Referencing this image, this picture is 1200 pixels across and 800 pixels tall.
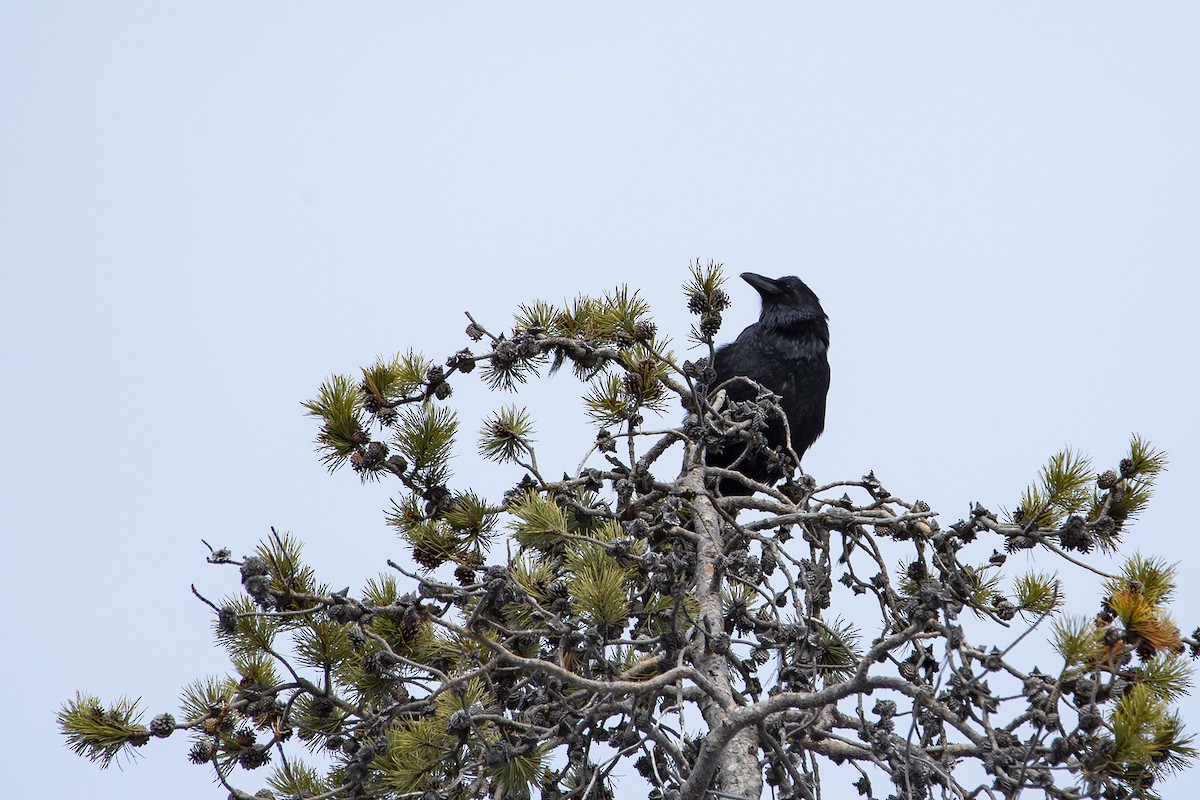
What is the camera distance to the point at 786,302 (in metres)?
6.49

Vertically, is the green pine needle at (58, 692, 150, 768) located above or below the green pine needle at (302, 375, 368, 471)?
below

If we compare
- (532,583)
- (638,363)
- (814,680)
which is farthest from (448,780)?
(638,363)

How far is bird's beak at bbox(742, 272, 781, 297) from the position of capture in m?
6.56

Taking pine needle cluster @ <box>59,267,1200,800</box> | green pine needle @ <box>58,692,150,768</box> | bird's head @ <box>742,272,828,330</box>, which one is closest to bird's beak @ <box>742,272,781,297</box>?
bird's head @ <box>742,272,828,330</box>

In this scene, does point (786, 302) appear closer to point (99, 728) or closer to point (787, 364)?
point (787, 364)

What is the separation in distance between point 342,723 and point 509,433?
3.97 feet

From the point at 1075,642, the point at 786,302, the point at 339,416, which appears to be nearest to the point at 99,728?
the point at 339,416

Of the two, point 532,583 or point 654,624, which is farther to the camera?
point 654,624

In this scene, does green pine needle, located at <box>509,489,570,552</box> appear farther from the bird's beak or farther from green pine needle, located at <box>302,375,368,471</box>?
the bird's beak

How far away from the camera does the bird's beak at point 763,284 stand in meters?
6.56

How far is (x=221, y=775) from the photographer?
9.68 feet

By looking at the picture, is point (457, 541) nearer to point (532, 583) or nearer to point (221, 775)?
point (532, 583)

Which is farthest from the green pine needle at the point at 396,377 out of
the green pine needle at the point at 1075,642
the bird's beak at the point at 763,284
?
the bird's beak at the point at 763,284

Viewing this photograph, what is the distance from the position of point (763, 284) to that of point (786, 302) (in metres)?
0.18
